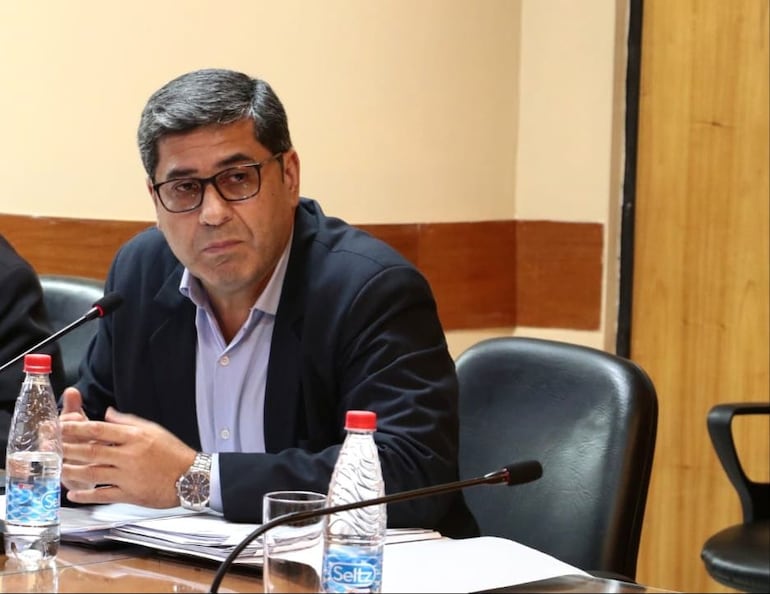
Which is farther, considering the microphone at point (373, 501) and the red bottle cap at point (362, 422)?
the red bottle cap at point (362, 422)

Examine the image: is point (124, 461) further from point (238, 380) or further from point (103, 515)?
point (238, 380)

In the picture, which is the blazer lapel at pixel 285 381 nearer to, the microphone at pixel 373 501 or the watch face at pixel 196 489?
the watch face at pixel 196 489

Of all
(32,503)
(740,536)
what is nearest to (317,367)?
(32,503)

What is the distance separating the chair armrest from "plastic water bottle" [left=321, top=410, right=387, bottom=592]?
1.47 metres

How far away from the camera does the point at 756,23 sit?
378cm

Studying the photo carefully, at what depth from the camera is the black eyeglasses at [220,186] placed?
2.23 m

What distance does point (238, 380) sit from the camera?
2.31 meters

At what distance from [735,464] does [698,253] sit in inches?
44.7

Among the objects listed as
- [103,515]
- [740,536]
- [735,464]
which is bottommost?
[740,536]

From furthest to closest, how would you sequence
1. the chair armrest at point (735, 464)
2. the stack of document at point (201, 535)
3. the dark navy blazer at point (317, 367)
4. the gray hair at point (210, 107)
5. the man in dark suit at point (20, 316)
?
1. the chair armrest at point (735, 464)
2. the man in dark suit at point (20, 316)
3. the gray hair at point (210, 107)
4. the dark navy blazer at point (317, 367)
5. the stack of document at point (201, 535)

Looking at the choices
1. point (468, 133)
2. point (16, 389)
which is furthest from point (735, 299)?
point (16, 389)

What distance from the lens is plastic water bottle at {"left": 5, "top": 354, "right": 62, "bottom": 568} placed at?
5.89 ft

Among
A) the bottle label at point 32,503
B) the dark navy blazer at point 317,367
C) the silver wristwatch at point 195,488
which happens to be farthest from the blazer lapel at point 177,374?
the bottle label at point 32,503

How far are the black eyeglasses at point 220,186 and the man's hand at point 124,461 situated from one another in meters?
0.45
